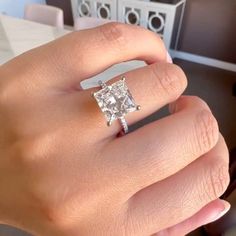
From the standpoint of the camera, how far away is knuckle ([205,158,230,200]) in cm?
31

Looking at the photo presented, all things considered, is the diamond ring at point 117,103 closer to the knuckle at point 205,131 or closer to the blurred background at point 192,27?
the knuckle at point 205,131

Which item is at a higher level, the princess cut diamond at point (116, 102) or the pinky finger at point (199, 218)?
the princess cut diamond at point (116, 102)

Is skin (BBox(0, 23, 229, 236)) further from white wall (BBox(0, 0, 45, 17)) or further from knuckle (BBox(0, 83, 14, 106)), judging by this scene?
white wall (BBox(0, 0, 45, 17))

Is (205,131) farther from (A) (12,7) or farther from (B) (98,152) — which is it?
(A) (12,7)

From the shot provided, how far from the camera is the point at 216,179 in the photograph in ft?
1.02

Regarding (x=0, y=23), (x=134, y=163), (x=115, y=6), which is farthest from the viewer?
(x=115, y=6)

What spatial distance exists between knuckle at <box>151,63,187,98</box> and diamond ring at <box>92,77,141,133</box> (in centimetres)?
4

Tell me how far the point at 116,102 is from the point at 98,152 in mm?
60

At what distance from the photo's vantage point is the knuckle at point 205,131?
30 cm

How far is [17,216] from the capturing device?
0.34 metres

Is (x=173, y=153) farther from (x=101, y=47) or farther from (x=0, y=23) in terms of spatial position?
(x=0, y=23)

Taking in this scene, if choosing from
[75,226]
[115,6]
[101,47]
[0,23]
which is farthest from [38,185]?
[115,6]

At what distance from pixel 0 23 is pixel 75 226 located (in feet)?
5.99

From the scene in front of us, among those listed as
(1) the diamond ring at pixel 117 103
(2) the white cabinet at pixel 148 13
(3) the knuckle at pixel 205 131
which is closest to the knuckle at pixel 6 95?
(1) the diamond ring at pixel 117 103
